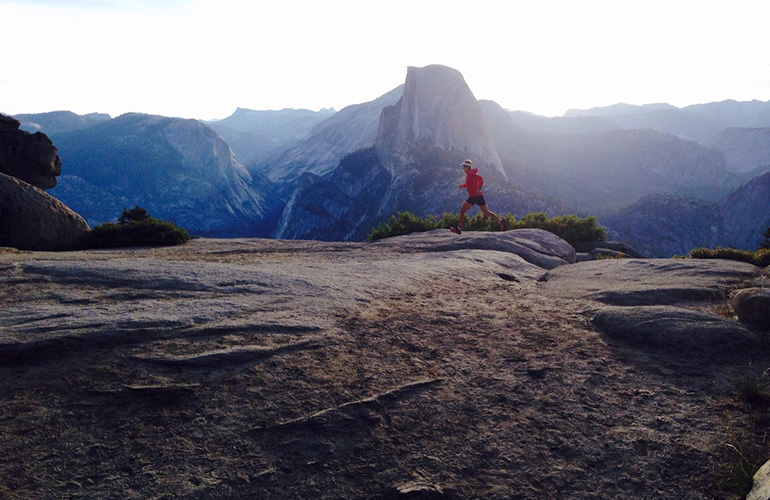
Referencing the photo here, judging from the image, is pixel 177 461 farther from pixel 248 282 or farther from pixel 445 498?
pixel 248 282

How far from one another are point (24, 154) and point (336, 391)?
15.8m

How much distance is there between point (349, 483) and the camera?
3.88 meters

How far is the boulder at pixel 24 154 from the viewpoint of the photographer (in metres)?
Answer: 14.7

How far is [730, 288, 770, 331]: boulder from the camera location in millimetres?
6730

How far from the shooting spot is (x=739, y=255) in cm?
1236

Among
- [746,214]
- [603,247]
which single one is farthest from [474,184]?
[746,214]

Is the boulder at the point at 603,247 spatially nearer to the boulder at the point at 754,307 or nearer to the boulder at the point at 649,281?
the boulder at the point at 649,281

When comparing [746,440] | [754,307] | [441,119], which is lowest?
[746,440]

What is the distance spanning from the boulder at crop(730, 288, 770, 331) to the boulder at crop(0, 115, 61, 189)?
19.2 metres

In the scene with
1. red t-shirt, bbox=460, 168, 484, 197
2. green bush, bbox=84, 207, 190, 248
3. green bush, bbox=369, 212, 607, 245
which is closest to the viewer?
green bush, bbox=84, 207, 190, 248

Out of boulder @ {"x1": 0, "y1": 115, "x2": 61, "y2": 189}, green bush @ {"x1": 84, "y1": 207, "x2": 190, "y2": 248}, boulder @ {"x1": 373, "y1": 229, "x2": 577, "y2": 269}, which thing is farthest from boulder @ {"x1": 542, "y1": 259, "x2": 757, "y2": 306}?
boulder @ {"x1": 0, "y1": 115, "x2": 61, "y2": 189}

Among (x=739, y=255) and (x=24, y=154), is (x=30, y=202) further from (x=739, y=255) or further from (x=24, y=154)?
(x=739, y=255)

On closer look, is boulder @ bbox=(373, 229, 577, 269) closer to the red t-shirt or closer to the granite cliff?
the red t-shirt

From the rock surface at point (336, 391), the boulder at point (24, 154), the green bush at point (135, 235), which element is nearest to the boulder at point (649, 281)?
the rock surface at point (336, 391)
